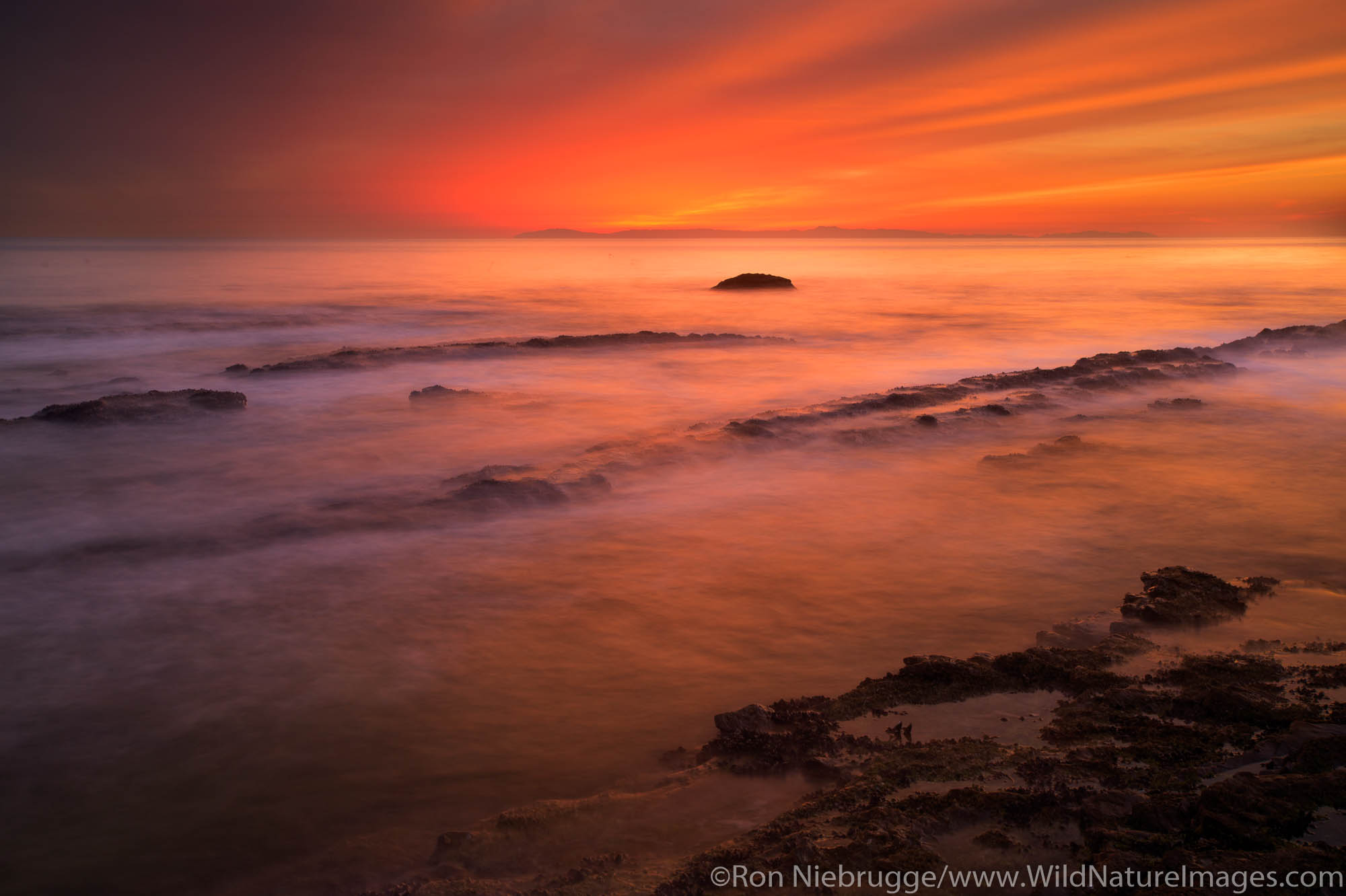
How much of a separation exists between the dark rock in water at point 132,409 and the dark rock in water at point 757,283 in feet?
99.0

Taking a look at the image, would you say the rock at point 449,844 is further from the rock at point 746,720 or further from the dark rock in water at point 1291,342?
the dark rock in water at point 1291,342

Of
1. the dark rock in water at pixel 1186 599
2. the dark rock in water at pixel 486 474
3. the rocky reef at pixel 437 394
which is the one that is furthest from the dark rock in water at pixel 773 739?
the rocky reef at pixel 437 394

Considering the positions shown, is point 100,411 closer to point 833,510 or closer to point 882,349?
point 833,510

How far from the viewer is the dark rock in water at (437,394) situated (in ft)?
44.4

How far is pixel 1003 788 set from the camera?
3340 millimetres

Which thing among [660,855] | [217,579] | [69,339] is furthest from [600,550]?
[69,339]

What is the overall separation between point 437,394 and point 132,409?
4.48 m

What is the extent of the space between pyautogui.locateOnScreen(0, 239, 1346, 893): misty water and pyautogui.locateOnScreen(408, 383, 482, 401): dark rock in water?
393mm

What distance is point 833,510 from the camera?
783 centimetres

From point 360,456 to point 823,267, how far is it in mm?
62163

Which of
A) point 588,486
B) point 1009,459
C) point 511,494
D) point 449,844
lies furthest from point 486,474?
point 1009,459

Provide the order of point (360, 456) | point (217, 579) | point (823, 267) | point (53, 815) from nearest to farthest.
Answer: point (53, 815), point (217, 579), point (360, 456), point (823, 267)

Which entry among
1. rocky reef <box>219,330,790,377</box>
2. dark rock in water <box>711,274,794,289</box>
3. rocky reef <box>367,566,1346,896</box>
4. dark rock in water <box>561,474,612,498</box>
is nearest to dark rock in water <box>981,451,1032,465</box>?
dark rock in water <box>561,474,612,498</box>

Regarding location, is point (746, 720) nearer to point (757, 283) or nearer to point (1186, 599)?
point (1186, 599)
